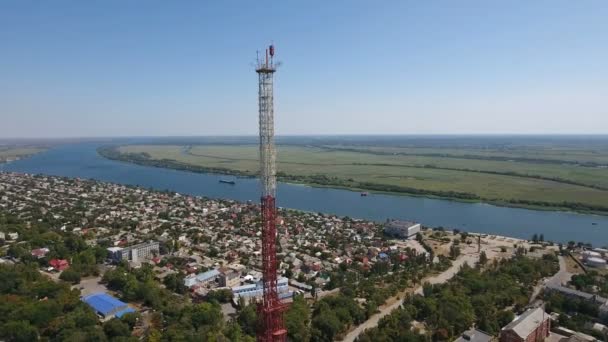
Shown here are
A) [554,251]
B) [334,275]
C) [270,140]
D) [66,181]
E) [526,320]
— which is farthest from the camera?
[66,181]

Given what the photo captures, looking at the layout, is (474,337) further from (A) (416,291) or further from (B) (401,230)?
(B) (401,230)

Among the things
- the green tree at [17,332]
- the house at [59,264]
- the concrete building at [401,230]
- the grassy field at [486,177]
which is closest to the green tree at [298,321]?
the green tree at [17,332]

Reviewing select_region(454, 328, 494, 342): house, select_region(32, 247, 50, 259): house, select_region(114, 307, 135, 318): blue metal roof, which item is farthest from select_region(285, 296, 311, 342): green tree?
select_region(32, 247, 50, 259): house

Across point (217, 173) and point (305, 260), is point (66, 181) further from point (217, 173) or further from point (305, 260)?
point (305, 260)

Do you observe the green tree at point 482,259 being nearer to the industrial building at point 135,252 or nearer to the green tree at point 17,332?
the industrial building at point 135,252

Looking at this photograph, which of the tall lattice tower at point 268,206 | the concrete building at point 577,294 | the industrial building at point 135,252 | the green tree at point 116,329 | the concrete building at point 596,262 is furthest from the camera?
the industrial building at point 135,252

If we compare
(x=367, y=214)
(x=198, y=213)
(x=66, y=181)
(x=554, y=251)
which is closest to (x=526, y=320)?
(x=554, y=251)

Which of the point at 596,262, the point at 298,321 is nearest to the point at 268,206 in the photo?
the point at 298,321
